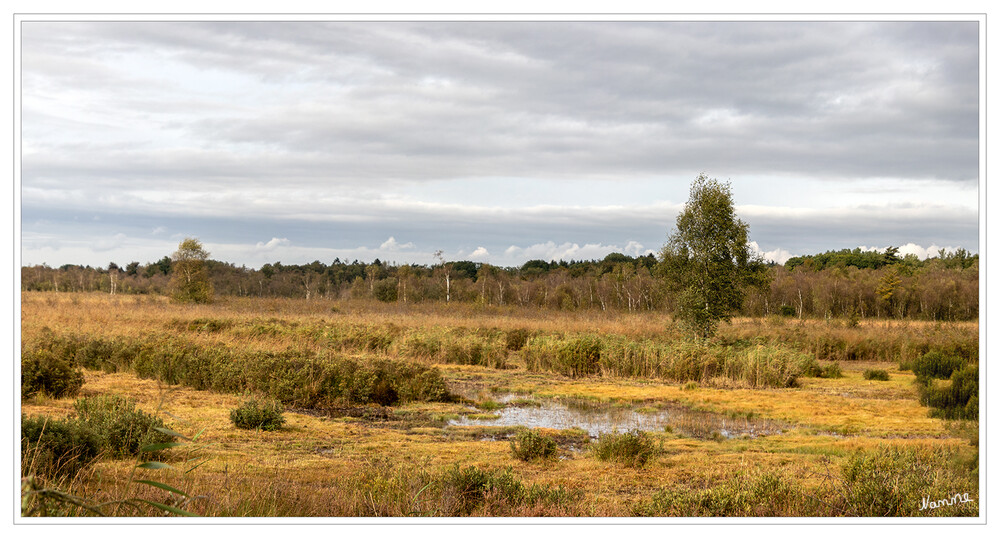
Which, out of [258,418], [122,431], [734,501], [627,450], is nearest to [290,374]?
[258,418]

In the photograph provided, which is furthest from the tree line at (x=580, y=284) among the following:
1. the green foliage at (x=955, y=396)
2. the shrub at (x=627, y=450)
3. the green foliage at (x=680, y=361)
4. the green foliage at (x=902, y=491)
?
the green foliage at (x=902, y=491)

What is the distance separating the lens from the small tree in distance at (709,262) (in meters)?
22.5

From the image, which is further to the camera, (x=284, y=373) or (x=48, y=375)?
(x=284, y=373)

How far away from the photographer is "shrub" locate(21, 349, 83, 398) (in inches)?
470

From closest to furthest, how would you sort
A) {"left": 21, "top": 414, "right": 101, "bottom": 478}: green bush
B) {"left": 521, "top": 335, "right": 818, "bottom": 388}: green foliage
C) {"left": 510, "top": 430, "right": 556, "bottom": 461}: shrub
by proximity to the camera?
{"left": 21, "top": 414, "right": 101, "bottom": 478}: green bush, {"left": 510, "top": 430, "right": 556, "bottom": 461}: shrub, {"left": 521, "top": 335, "right": 818, "bottom": 388}: green foliage

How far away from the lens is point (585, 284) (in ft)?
178

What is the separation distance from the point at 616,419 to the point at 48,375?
11.0m

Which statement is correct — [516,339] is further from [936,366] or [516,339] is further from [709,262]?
[936,366]

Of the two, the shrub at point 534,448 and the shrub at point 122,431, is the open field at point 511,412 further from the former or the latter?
the shrub at point 122,431

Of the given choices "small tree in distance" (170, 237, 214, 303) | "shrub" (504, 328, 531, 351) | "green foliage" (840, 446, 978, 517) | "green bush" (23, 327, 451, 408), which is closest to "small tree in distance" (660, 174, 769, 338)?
"shrub" (504, 328, 531, 351)

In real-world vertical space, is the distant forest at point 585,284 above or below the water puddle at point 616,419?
above

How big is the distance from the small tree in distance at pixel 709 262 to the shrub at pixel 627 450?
1397 cm

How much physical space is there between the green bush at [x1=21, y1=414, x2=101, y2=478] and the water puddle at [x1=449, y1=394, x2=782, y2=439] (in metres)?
6.23

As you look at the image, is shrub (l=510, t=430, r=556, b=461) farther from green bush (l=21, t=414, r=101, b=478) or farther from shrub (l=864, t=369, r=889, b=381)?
shrub (l=864, t=369, r=889, b=381)
